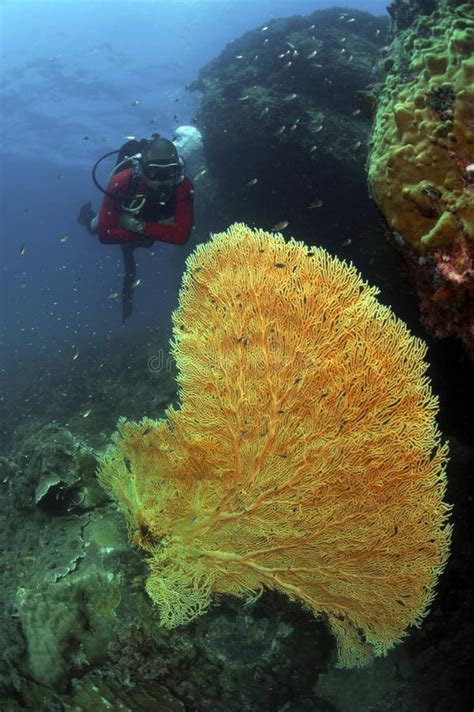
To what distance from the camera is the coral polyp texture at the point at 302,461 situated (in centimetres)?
351

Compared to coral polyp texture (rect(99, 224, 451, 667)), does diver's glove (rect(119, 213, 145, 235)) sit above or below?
below

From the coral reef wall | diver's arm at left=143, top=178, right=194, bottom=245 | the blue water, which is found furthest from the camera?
the blue water

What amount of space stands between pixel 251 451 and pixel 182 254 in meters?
15.9

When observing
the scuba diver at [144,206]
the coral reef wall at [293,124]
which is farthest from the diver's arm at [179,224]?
the coral reef wall at [293,124]

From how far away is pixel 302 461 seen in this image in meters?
3.57

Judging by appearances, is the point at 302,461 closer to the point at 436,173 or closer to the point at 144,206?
the point at 436,173

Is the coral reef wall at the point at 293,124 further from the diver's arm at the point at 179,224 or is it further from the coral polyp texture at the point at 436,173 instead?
the coral polyp texture at the point at 436,173

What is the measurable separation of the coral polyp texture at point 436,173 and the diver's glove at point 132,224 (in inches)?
195

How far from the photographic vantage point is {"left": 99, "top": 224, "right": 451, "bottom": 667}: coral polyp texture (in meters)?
3.51

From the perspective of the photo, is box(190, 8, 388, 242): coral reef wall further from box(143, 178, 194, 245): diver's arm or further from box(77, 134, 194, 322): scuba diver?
box(77, 134, 194, 322): scuba diver

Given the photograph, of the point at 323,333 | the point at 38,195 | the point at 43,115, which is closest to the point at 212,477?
the point at 323,333

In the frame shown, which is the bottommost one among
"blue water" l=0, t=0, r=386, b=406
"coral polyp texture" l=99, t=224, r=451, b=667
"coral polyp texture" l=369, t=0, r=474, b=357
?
"blue water" l=0, t=0, r=386, b=406

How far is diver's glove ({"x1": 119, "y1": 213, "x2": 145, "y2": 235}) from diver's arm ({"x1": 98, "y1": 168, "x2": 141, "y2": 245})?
218 mm

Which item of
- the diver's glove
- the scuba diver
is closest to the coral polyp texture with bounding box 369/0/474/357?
the scuba diver
